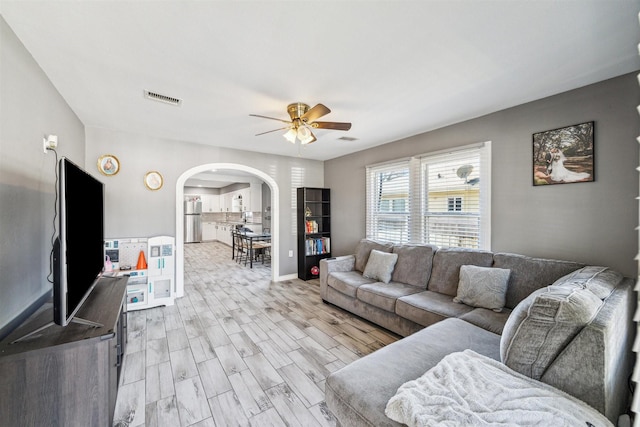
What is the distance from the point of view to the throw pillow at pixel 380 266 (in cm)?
338

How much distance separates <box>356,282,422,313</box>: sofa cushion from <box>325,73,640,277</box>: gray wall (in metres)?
1.16

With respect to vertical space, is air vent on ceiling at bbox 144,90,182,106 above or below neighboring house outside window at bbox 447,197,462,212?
above

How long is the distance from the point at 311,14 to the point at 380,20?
16.7 inches

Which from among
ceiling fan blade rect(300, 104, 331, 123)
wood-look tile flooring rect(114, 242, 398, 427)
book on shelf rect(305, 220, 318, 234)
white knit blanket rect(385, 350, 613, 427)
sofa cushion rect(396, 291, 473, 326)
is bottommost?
wood-look tile flooring rect(114, 242, 398, 427)

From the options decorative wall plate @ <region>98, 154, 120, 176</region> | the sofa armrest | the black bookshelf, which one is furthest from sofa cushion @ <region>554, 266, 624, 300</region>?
decorative wall plate @ <region>98, 154, 120, 176</region>

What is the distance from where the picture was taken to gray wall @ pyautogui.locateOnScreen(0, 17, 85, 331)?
1.51 meters

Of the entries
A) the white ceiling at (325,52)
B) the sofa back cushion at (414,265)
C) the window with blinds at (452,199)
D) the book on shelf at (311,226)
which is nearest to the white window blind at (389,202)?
the window with blinds at (452,199)

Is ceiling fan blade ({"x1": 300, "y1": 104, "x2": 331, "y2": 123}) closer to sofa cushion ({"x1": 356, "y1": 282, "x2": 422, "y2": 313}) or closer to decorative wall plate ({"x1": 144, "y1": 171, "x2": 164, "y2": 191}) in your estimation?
sofa cushion ({"x1": 356, "y1": 282, "x2": 422, "y2": 313})

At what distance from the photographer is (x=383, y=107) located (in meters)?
2.84

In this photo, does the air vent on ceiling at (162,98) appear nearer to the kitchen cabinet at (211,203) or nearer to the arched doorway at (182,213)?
the arched doorway at (182,213)

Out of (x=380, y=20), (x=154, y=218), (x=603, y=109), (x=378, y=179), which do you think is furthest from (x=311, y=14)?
(x=154, y=218)

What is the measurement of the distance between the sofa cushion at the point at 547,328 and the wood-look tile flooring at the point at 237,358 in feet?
4.10

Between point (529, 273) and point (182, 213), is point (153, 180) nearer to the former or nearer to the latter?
point (182, 213)

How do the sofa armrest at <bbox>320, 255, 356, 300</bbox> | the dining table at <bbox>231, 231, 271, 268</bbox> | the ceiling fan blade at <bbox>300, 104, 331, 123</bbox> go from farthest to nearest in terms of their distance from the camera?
1. the dining table at <bbox>231, 231, 271, 268</bbox>
2. the sofa armrest at <bbox>320, 255, 356, 300</bbox>
3. the ceiling fan blade at <bbox>300, 104, 331, 123</bbox>
